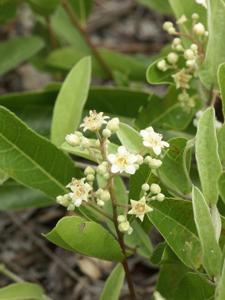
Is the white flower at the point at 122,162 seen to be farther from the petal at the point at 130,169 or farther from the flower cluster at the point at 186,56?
the flower cluster at the point at 186,56

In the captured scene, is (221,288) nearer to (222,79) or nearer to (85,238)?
(85,238)

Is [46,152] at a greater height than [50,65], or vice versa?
[46,152]

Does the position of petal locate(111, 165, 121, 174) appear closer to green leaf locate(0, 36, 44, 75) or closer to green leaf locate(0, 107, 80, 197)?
green leaf locate(0, 107, 80, 197)

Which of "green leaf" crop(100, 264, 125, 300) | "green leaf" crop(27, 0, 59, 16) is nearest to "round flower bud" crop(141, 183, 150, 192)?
"green leaf" crop(100, 264, 125, 300)

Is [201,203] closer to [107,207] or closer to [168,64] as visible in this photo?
[107,207]

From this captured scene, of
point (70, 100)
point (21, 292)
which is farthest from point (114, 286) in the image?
point (70, 100)

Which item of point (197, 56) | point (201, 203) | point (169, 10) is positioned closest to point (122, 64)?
point (169, 10)
